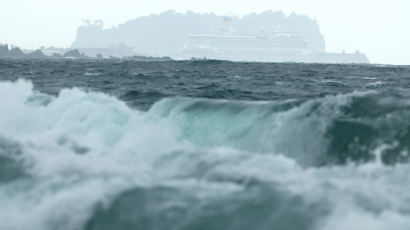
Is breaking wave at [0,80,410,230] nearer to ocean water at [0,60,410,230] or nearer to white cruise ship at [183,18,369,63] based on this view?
ocean water at [0,60,410,230]

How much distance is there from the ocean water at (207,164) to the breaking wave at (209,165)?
0.8 inches

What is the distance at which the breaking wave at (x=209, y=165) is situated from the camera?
296 inches

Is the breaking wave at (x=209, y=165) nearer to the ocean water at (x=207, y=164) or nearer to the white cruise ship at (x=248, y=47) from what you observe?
the ocean water at (x=207, y=164)

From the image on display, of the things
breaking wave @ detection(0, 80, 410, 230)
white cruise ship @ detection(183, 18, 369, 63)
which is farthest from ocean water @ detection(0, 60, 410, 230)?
Result: white cruise ship @ detection(183, 18, 369, 63)

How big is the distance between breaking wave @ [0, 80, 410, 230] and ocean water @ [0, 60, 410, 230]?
0.02 m

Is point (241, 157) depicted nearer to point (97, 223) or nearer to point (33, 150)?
point (97, 223)

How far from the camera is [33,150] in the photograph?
404 inches

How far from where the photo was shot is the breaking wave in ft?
24.7

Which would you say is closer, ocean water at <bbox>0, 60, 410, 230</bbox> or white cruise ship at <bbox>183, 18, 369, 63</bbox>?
ocean water at <bbox>0, 60, 410, 230</bbox>

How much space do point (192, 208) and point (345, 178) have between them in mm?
2302

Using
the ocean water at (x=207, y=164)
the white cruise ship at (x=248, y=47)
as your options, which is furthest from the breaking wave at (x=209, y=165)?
the white cruise ship at (x=248, y=47)

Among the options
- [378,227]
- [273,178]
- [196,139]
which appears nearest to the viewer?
[378,227]

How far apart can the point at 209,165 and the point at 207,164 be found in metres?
0.06

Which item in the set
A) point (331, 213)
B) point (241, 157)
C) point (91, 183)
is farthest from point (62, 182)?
point (331, 213)
